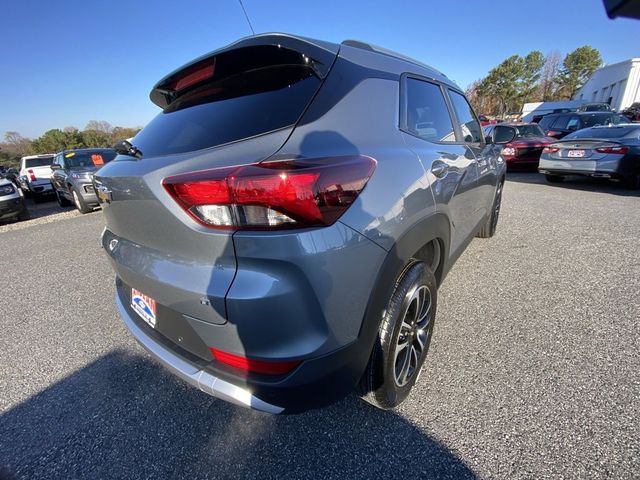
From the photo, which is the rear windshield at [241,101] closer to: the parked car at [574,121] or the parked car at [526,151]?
the parked car at [526,151]

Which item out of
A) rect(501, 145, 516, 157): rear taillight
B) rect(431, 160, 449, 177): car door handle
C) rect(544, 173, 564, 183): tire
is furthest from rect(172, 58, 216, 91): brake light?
rect(501, 145, 516, 157): rear taillight

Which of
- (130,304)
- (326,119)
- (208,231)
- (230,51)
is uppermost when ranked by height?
(230,51)

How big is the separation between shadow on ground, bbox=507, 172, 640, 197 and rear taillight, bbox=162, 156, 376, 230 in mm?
8368

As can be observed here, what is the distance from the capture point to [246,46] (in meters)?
1.52

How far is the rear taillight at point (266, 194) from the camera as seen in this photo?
3.63 feet

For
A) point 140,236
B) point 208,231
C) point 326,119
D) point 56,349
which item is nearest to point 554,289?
→ point 326,119

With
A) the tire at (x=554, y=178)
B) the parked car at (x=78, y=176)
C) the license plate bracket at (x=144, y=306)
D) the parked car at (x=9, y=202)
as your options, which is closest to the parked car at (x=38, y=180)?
the parked car at (x=78, y=176)

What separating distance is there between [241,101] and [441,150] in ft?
4.02

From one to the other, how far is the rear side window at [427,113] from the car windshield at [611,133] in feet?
24.4

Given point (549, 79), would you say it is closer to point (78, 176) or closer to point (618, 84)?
point (618, 84)

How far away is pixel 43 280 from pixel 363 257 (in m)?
4.25


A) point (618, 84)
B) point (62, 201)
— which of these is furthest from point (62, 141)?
point (618, 84)

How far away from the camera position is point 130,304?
184cm

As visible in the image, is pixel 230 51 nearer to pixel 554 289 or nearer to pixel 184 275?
pixel 184 275
